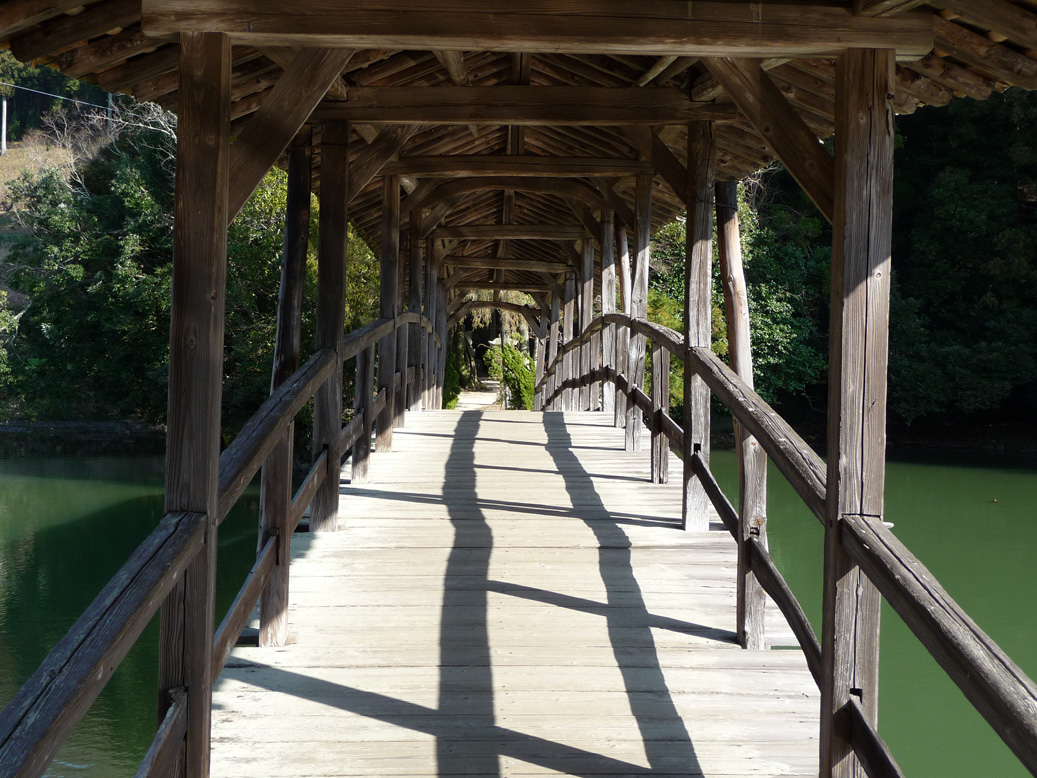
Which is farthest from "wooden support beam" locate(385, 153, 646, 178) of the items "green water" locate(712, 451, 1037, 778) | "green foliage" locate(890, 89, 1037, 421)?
"green foliage" locate(890, 89, 1037, 421)

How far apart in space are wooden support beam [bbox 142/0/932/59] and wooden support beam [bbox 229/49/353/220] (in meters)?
0.19

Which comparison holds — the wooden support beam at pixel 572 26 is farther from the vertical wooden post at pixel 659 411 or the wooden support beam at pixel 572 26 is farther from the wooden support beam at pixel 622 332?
the wooden support beam at pixel 622 332

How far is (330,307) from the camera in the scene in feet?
14.9

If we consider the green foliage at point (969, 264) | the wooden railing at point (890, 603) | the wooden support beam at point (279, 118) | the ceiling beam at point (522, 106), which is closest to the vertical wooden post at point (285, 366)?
the ceiling beam at point (522, 106)

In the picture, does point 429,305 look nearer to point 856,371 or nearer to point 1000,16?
point 856,371

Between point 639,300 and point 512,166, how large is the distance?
1.50m

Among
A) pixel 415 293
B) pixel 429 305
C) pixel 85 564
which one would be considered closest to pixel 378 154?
pixel 415 293

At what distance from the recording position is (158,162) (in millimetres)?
20438

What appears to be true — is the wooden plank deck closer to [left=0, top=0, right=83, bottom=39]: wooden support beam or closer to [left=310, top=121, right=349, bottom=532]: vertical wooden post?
[left=310, top=121, right=349, bottom=532]: vertical wooden post

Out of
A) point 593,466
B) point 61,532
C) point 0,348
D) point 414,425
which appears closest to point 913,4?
point 593,466

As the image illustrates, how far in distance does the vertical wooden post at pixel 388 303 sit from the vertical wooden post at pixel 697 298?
258 centimetres

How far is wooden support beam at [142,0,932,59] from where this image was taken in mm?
2666

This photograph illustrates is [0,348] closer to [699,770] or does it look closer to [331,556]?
[331,556]

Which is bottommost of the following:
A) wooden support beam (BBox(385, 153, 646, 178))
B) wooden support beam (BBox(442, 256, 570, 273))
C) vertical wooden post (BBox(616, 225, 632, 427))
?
vertical wooden post (BBox(616, 225, 632, 427))
